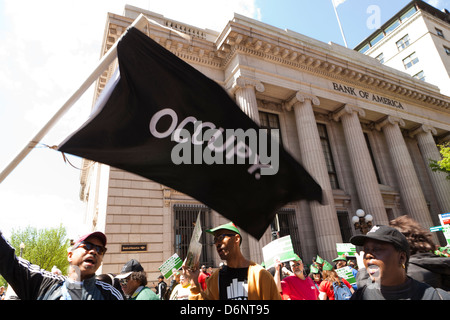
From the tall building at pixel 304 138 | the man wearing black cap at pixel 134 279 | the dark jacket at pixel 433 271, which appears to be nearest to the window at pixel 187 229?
the tall building at pixel 304 138

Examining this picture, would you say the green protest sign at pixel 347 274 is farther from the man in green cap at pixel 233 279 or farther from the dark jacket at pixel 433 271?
the man in green cap at pixel 233 279

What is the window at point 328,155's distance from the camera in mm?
19203

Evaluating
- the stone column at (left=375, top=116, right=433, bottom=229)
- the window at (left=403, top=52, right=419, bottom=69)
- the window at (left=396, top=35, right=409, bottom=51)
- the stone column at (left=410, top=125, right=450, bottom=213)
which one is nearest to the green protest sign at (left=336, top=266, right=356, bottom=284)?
the stone column at (left=375, top=116, right=433, bottom=229)

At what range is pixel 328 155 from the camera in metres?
19.8

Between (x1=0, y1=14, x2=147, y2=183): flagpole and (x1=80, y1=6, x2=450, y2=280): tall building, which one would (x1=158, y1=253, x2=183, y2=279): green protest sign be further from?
(x1=80, y1=6, x2=450, y2=280): tall building

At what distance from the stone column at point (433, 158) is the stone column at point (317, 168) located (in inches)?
488

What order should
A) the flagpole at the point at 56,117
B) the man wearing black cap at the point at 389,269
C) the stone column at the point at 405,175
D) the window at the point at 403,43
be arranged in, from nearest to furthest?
1. the man wearing black cap at the point at 389,269
2. the flagpole at the point at 56,117
3. the stone column at the point at 405,175
4. the window at the point at 403,43

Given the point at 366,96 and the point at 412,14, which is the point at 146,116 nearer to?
the point at 366,96

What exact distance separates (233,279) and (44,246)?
153 feet

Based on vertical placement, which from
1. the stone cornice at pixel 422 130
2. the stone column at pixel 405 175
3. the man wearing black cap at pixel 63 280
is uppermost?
the stone cornice at pixel 422 130

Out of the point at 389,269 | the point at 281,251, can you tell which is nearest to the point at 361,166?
the point at 281,251

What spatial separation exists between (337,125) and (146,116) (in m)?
20.4

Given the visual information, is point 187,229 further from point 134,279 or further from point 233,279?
point 233,279

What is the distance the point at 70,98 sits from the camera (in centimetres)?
241
